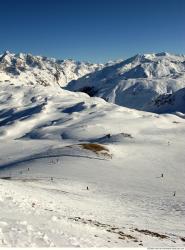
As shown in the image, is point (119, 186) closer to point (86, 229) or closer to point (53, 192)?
point (53, 192)

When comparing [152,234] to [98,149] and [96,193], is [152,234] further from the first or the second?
[98,149]

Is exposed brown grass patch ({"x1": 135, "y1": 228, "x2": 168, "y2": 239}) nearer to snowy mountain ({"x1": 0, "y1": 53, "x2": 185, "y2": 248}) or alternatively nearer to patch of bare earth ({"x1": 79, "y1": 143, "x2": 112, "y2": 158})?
snowy mountain ({"x1": 0, "y1": 53, "x2": 185, "y2": 248})

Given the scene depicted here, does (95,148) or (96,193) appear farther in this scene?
(95,148)

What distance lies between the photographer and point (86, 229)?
26.9 meters

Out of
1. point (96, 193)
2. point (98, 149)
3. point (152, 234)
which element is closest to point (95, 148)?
point (98, 149)

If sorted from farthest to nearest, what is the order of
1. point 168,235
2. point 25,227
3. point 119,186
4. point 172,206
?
1. point 119,186
2. point 172,206
3. point 168,235
4. point 25,227

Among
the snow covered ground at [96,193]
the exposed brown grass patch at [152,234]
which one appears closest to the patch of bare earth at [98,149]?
the snow covered ground at [96,193]

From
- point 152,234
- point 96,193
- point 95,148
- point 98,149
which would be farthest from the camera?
point 95,148

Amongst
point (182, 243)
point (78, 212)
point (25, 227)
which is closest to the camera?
point (25, 227)

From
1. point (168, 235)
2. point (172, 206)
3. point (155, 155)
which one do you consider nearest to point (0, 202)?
point (168, 235)

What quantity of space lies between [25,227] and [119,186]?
32992mm

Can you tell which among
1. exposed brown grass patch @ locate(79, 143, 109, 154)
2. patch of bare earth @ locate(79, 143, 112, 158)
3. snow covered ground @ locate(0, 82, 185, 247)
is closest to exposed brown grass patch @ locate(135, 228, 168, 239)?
snow covered ground @ locate(0, 82, 185, 247)

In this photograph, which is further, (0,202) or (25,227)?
(0,202)

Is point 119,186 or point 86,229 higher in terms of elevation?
point 86,229
